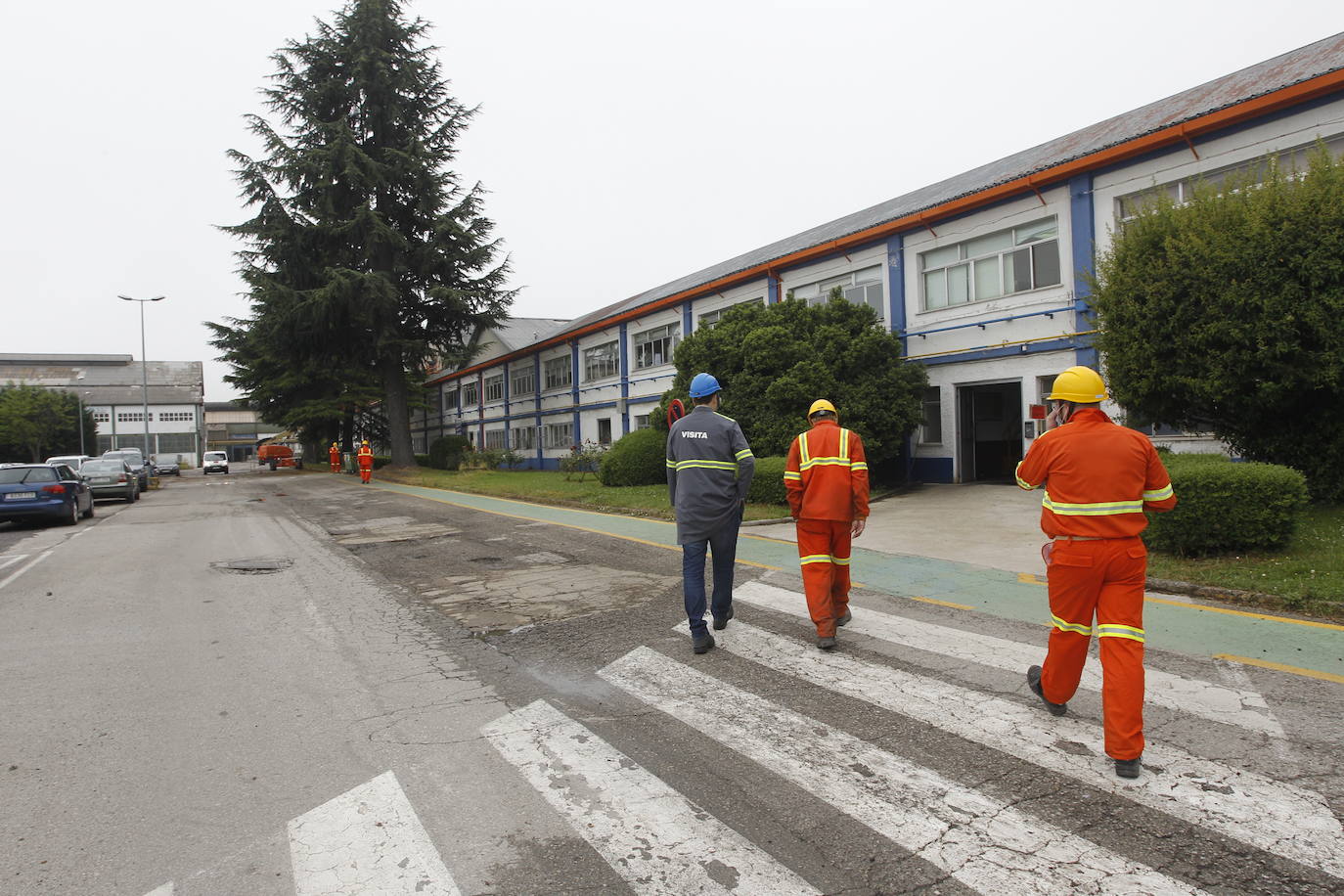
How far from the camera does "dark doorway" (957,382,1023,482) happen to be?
18.8 m

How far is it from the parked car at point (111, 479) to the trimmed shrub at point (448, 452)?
1337 cm

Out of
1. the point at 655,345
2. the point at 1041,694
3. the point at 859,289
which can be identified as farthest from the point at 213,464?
the point at 1041,694

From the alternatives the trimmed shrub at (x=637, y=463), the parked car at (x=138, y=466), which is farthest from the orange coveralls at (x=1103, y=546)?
the parked car at (x=138, y=466)

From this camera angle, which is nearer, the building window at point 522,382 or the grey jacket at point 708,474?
the grey jacket at point 708,474

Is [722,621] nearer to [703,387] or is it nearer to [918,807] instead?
[703,387]

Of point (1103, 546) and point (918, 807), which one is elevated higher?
point (1103, 546)

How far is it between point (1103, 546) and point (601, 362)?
3097cm

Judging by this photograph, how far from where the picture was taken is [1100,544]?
378cm

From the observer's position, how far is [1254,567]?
7.27 meters

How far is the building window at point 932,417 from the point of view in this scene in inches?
743

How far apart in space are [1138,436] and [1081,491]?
42 centimetres

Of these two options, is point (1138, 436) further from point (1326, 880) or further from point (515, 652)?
point (515, 652)

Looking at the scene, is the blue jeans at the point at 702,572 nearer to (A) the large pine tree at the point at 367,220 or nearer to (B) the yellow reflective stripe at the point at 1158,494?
(B) the yellow reflective stripe at the point at 1158,494

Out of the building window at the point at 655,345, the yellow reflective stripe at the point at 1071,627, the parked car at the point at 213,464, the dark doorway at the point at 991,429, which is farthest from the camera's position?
the parked car at the point at 213,464
